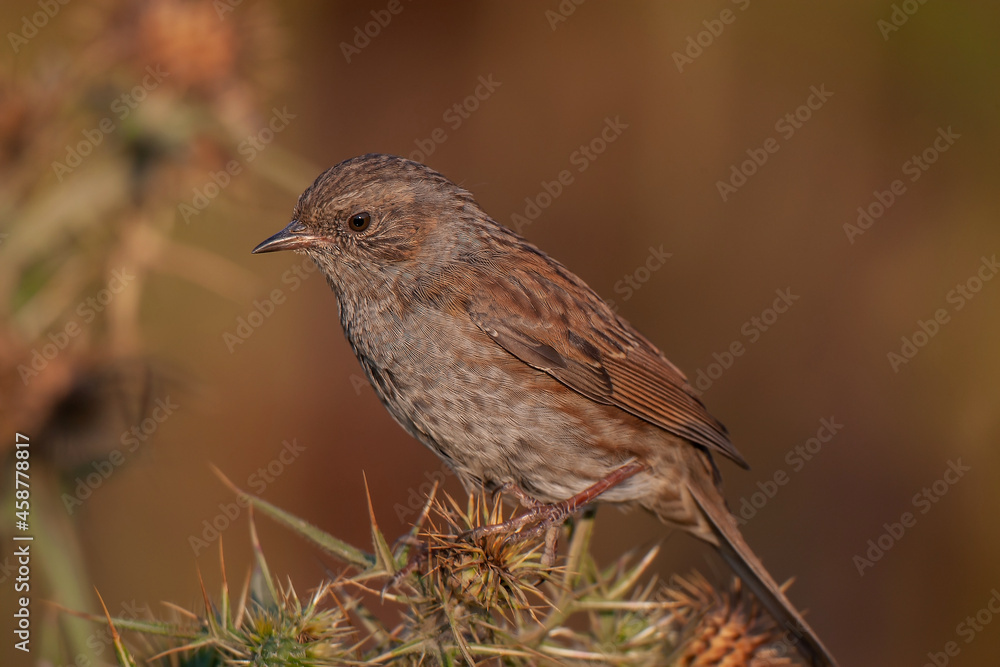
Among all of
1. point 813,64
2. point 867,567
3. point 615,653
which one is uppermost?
point 813,64

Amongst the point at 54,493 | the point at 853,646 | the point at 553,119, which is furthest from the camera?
the point at 553,119

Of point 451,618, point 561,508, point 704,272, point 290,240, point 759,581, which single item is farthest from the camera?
point 704,272

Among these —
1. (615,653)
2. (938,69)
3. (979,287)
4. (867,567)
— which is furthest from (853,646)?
(938,69)

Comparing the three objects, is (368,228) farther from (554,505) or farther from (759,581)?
(759,581)

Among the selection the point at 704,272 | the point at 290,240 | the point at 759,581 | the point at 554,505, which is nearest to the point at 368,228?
the point at 290,240

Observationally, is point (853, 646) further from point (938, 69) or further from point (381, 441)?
point (938, 69)

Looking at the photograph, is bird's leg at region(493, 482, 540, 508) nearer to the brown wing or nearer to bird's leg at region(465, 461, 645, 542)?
bird's leg at region(465, 461, 645, 542)

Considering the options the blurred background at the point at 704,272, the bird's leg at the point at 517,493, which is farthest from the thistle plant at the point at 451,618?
the blurred background at the point at 704,272
